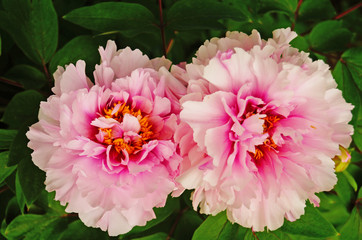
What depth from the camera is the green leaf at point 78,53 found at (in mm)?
651

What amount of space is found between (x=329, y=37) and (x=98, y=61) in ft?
1.73

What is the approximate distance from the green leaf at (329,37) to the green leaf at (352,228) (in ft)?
1.20

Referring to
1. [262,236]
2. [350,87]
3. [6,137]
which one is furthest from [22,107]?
[350,87]

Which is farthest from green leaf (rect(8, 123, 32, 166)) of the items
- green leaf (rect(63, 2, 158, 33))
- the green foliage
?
green leaf (rect(63, 2, 158, 33))

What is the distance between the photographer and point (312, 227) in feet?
2.07

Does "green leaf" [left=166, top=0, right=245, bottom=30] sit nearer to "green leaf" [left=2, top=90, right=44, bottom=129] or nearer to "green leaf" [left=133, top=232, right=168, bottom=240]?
"green leaf" [left=2, top=90, right=44, bottom=129]

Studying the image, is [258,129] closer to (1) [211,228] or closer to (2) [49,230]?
(1) [211,228]

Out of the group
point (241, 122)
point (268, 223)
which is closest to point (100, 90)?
point (241, 122)

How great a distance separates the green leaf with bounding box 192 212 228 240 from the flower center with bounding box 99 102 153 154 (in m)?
0.23

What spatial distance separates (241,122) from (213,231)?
262 millimetres

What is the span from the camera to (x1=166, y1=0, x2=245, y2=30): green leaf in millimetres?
653

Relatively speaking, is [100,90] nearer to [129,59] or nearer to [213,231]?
[129,59]

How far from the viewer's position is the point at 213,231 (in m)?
0.65

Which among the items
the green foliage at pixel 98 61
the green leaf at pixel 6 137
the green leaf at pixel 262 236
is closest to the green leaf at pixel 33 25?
the green foliage at pixel 98 61
